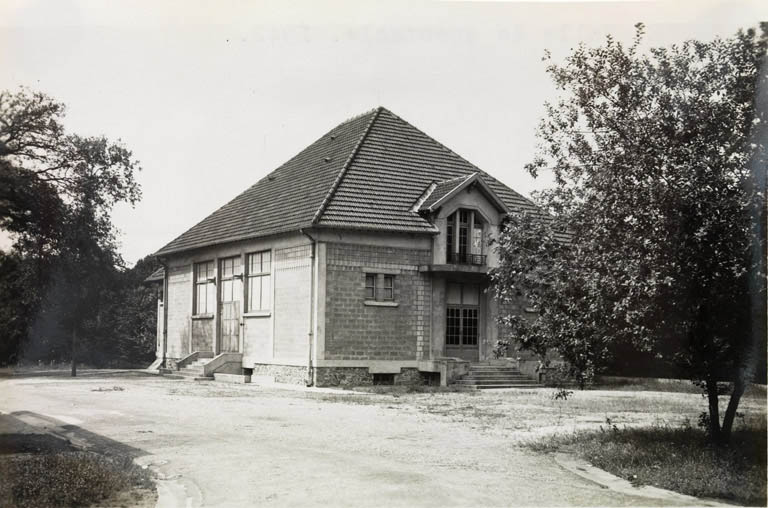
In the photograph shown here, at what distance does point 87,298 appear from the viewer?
38750mm

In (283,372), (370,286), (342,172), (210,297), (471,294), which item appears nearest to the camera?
(370,286)

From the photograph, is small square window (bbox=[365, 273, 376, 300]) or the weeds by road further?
small square window (bbox=[365, 273, 376, 300])

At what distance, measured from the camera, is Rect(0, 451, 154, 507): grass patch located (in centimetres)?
828

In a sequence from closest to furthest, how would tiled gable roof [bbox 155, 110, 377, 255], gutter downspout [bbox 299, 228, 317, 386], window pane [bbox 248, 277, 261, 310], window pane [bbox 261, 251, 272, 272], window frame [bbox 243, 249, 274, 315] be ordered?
gutter downspout [bbox 299, 228, 317, 386] < tiled gable roof [bbox 155, 110, 377, 255] < window frame [bbox 243, 249, 274, 315] < window pane [bbox 261, 251, 272, 272] < window pane [bbox 248, 277, 261, 310]

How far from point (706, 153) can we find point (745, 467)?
13.9ft

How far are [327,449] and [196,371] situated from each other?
2057 centimetres

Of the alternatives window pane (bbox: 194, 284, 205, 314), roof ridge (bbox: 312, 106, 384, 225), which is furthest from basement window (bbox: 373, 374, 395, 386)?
window pane (bbox: 194, 284, 205, 314)

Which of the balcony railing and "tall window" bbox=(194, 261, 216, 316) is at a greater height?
the balcony railing

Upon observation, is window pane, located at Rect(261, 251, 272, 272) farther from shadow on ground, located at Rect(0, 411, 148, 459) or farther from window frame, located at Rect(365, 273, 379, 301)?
shadow on ground, located at Rect(0, 411, 148, 459)

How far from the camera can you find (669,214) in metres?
10.9

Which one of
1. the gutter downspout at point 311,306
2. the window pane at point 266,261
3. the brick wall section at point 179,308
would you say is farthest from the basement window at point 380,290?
the brick wall section at point 179,308

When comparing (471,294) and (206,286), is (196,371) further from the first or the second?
(471,294)

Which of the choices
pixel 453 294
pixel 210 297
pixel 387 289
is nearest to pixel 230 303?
pixel 210 297

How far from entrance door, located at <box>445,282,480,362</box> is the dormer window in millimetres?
971
